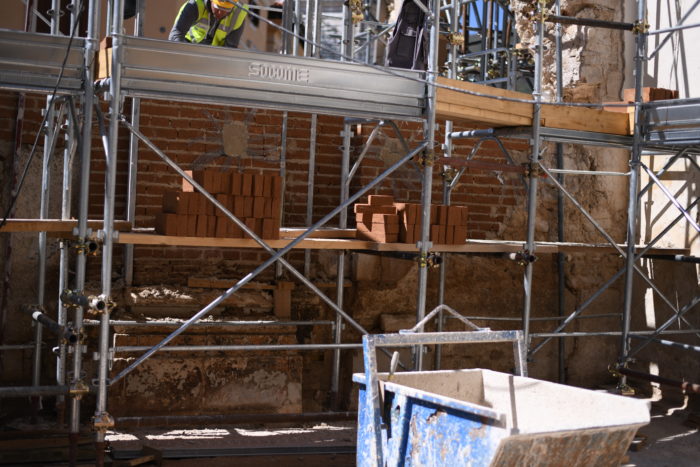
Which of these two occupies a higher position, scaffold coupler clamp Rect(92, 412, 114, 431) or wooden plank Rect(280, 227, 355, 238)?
wooden plank Rect(280, 227, 355, 238)

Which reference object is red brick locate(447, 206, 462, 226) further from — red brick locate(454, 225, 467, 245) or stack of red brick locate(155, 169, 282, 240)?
stack of red brick locate(155, 169, 282, 240)

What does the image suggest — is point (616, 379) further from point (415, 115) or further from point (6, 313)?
point (6, 313)

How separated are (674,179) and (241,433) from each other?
5073 millimetres

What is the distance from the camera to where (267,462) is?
7328 millimetres

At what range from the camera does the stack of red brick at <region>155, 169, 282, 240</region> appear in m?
6.85

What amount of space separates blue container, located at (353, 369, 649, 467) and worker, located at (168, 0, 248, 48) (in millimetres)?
3840

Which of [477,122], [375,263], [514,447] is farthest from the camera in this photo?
[375,263]

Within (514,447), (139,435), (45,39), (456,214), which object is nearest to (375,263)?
(456,214)

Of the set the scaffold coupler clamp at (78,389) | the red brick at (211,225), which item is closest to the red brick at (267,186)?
the red brick at (211,225)

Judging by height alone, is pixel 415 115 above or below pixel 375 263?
above

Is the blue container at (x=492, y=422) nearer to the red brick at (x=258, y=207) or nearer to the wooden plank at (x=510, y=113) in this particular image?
the red brick at (x=258, y=207)

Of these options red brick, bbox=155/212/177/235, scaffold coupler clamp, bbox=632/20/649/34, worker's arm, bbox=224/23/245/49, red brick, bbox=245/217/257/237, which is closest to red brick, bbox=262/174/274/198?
red brick, bbox=245/217/257/237

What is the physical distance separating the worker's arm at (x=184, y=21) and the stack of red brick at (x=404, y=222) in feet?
6.87

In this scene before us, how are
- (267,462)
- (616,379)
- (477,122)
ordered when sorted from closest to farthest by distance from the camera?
(267,462)
(477,122)
(616,379)
